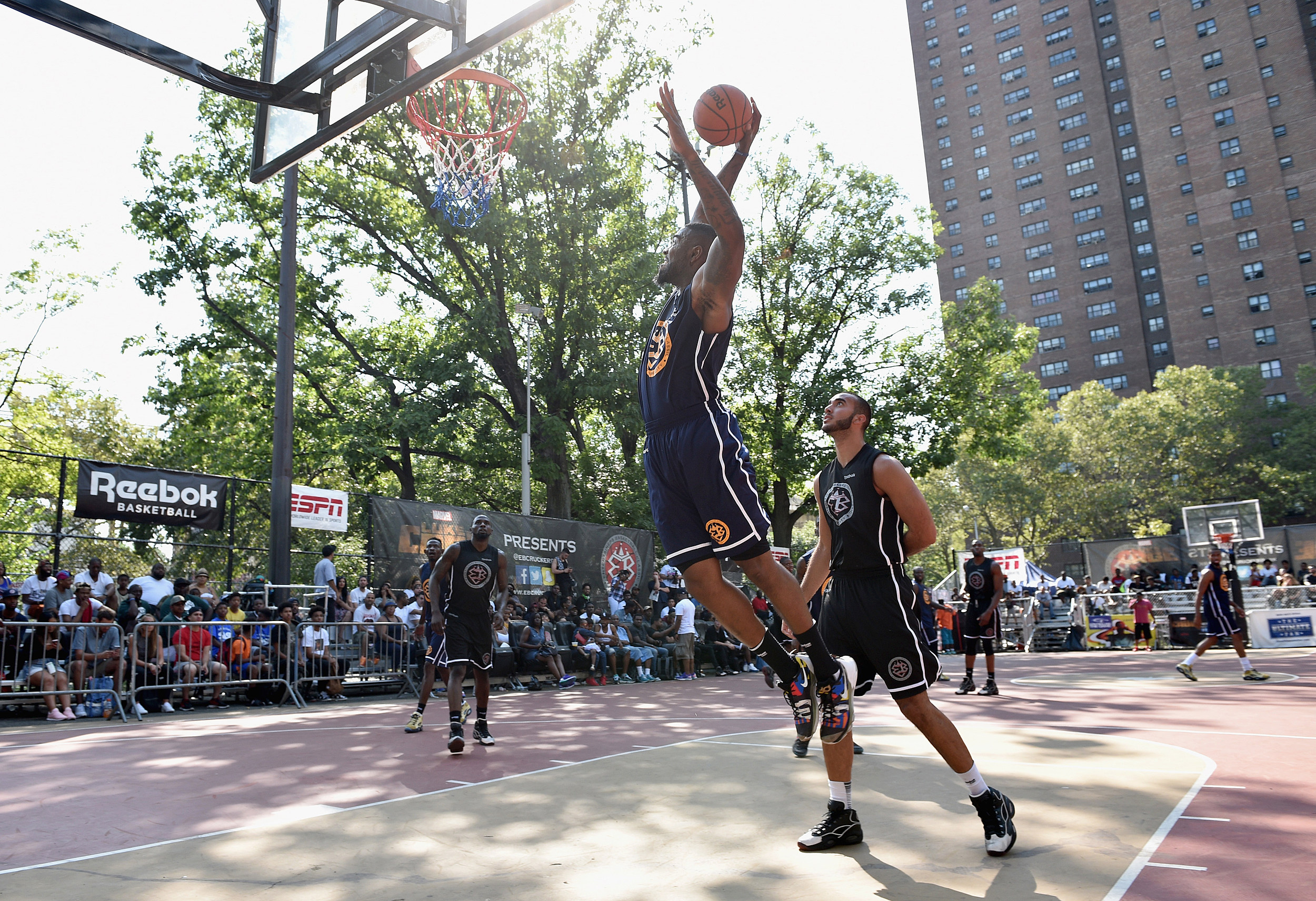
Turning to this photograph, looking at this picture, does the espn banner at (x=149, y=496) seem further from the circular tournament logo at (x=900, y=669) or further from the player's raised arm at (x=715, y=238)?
the circular tournament logo at (x=900, y=669)

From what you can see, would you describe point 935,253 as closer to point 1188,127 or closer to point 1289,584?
point 1289,584

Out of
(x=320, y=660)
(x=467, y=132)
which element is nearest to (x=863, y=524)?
(x=320, y=660)

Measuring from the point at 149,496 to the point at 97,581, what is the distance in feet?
4.68

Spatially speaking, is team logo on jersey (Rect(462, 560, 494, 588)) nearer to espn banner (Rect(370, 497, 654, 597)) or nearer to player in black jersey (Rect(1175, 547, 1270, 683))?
espn banner (Rect(370, 497, 654, 597))

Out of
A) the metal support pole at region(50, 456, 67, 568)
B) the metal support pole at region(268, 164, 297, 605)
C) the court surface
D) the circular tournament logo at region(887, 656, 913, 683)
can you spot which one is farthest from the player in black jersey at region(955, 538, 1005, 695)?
the metal support pole at region(50, 456, 67, 568)

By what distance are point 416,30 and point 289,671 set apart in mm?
9264

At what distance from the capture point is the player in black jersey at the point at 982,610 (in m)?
10.4

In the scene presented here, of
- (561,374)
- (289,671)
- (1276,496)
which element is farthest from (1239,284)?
(289,671)

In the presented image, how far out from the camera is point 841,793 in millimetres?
3598

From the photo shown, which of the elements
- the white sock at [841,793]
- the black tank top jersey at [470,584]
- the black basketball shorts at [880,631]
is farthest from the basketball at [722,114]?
the black tank top jersey at [470,584]

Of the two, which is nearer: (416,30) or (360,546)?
(416,30)

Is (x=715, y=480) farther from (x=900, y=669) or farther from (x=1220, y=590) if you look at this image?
(x=1220, y=590)

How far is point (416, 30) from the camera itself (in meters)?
5.39

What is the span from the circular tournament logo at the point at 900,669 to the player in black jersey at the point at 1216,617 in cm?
974
